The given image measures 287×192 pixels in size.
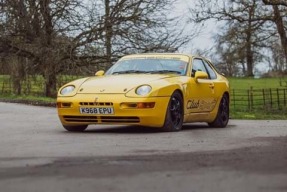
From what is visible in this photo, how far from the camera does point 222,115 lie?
12281 millimetres

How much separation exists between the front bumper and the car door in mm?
1083

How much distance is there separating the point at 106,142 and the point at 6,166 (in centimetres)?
231

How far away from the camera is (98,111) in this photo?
962 centimetres

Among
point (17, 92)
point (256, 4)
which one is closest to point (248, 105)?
point (256, 4)

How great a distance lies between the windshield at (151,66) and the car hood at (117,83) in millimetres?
528

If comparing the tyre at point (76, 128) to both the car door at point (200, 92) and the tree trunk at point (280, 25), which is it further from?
the tree trunk at point (280, 25)

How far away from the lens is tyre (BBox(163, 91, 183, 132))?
9.80 metres

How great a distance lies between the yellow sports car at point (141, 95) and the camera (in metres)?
9.52

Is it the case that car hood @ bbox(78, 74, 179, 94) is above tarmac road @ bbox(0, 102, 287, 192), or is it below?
above

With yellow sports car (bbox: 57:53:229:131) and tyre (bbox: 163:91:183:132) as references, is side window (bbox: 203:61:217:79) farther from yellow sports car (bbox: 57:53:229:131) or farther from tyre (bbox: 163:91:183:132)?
tyre (bbox: 163:91:183:132)

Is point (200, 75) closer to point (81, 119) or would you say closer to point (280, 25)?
point (81, 119)

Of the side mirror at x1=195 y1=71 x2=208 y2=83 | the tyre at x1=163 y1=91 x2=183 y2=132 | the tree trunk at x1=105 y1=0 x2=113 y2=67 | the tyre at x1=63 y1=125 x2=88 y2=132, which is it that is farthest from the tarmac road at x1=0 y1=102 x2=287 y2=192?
the tree trunk at x1=105 y1=0 x2=113 y2=67

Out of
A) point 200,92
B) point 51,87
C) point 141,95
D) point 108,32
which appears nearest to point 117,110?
point 141,95

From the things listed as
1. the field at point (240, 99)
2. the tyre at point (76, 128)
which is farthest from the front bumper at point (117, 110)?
the field at point (240, 99)
